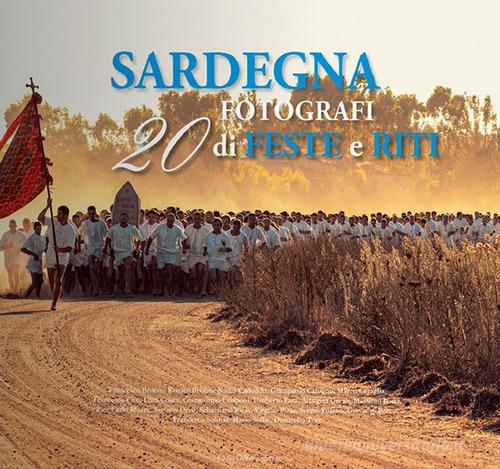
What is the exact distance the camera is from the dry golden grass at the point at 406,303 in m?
11.2

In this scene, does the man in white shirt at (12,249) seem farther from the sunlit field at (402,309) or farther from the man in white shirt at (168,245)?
the sunlit field at (402,309)

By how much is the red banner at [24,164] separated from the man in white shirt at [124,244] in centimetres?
419

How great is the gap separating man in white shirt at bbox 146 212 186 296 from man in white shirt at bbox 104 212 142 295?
2.62 ft

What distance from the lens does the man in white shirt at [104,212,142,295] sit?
23453 mm

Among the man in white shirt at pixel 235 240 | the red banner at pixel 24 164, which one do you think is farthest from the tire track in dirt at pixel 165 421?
the man in white shirt at pixel 235 240

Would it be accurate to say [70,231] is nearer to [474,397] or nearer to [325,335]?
[325,335]

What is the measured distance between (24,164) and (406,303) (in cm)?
908

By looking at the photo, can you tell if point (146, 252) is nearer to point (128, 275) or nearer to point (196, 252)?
point (128, 275)

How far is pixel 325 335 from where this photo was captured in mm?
13711

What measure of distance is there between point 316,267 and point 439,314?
4.61 m

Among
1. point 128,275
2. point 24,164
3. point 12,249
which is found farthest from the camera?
point 12,249

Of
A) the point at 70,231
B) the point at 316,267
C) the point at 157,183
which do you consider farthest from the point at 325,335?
the point at 157,183

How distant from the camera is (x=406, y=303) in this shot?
12414 mm

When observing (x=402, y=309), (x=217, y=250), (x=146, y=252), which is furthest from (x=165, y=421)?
(x=146, y=252)
